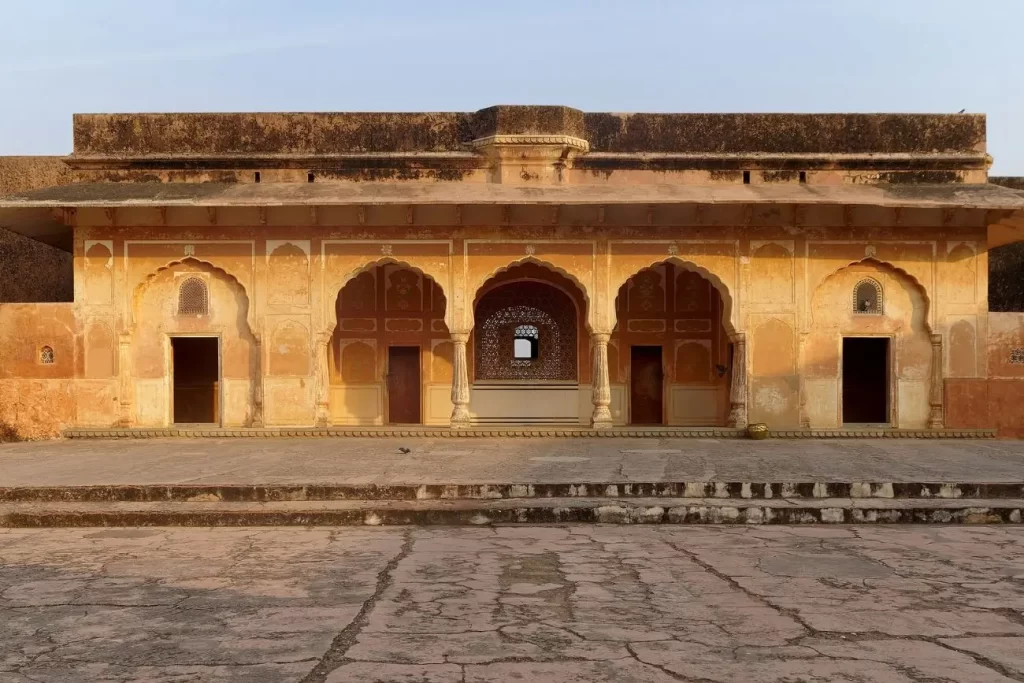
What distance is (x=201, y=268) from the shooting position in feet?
43.0

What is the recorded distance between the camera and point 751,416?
12883 millimetres

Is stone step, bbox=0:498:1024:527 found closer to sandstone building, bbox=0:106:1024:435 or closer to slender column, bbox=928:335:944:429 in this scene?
sandstone building, bbox=0:106:1024:435

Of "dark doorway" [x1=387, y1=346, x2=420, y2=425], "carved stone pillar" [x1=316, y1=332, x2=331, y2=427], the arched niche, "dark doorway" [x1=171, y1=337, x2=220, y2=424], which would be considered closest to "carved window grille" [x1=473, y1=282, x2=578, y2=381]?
"dark doorway" [x1=387, y1=346, x2=420, y2=425]

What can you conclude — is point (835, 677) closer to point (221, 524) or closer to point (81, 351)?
point (221, 524)

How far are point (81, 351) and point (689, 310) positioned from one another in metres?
7.83

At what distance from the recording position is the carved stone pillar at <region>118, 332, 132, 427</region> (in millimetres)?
12781

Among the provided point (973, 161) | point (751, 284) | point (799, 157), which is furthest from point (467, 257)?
point (973, 161)

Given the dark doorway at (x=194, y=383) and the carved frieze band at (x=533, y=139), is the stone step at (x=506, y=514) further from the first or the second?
the dark doorway at (x=194, y=383)

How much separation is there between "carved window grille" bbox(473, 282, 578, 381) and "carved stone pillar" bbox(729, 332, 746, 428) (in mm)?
2635

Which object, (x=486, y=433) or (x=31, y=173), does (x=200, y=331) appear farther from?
(x=31, y=173)

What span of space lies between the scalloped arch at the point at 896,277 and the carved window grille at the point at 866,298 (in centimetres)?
9

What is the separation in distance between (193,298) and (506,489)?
6997 millimetres

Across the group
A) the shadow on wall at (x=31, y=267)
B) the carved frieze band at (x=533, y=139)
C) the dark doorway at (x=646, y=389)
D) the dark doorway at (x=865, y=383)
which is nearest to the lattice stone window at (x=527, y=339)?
the dark doorway at (x=646, y=389)

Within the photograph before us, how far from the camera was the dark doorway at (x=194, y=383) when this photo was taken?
51.4ft
